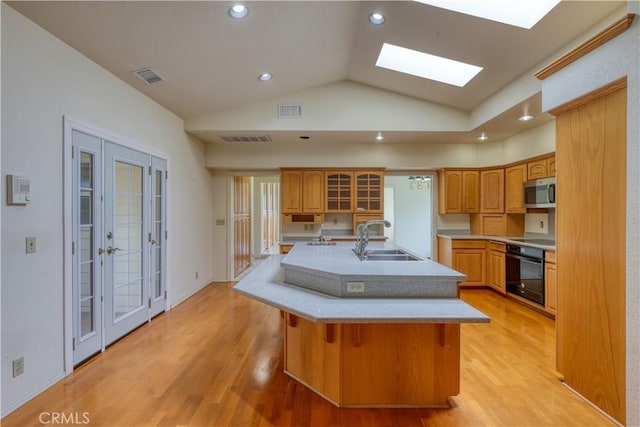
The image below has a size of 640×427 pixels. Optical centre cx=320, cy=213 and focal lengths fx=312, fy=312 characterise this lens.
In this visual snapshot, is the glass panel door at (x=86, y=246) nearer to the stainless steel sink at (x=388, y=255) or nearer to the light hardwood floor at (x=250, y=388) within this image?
the light hardwood floor at (x=250, y=388)

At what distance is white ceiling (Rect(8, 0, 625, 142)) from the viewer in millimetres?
2385

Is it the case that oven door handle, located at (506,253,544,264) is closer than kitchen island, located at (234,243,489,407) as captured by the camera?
No

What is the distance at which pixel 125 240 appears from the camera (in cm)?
328

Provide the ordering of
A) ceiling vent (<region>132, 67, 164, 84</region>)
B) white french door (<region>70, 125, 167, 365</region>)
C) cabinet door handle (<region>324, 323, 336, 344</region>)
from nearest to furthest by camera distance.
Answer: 1. cabinet door handle (<region>324, 323, 336, 344</region>)
2. white french door (<region>70, 125, 167, 365</region>)
3. ceiling vent (<region>132, 67, 164, 84</region>)

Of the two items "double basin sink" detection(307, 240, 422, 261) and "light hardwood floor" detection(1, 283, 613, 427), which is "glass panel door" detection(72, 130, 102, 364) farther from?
"double basin sink" detection(307, 240, 422, 261)

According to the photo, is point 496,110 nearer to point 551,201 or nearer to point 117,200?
point 551,201

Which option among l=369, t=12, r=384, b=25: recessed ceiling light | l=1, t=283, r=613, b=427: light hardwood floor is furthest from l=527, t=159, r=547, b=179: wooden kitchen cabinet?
l=369, t=12, r=384, b=25: recessed ceiling light

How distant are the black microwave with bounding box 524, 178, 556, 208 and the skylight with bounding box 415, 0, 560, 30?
7.43 ft

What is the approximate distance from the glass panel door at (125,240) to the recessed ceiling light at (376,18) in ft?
9.05

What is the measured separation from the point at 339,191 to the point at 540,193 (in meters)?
2.95

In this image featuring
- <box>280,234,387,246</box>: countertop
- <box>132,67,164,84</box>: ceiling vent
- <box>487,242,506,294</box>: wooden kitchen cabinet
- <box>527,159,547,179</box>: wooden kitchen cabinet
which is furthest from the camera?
<box>280,234,387,246</box>: countertop

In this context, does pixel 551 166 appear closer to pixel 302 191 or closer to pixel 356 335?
pixel 302 191

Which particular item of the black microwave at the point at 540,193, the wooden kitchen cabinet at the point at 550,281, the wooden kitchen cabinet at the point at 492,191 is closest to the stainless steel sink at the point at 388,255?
the wooden kitchen cabinet at the point at 550,281

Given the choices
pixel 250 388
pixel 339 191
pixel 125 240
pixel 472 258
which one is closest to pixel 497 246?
pixel 472 258
